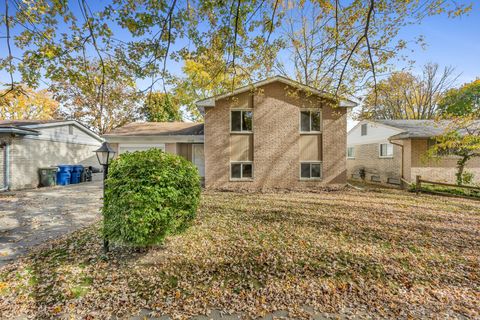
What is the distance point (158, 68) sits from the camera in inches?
208

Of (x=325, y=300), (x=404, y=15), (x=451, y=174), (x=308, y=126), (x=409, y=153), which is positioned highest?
(x=404, y=15)

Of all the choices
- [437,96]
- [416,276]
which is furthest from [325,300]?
[437,96]

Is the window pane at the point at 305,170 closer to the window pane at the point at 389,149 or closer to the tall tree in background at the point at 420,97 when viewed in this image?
the window pane at the point at 389,149

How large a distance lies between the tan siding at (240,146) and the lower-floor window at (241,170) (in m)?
0.33

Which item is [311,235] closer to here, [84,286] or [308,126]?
[84,286]

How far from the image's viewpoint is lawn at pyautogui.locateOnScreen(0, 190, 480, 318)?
3.11m

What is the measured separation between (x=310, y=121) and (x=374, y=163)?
27.1 ft

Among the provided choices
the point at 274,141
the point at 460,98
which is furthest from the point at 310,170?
the point at 460,98

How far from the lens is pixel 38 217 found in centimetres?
713

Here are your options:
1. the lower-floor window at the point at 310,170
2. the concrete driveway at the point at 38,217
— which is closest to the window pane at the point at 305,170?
the lower-floor window at the point at 310,170

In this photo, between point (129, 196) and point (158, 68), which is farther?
point (158, 68)

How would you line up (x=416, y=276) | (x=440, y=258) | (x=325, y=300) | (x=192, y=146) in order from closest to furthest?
(x=325, y=300)
(x=416, y=276)
(x=440, y=258)
(x=192, y=146)

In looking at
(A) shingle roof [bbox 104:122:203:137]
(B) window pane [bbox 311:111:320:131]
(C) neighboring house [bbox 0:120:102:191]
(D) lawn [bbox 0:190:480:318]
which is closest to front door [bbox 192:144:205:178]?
(A) shingle roof [bbox 104:122:203:137]

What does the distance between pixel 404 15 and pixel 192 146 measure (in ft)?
37.6
